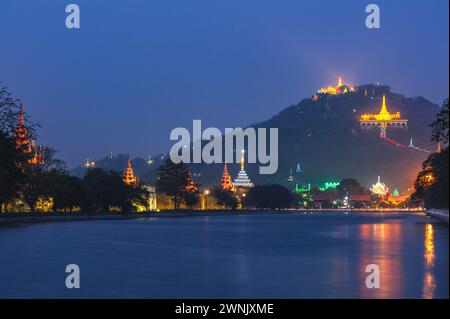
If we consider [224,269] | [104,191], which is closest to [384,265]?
[224,269]

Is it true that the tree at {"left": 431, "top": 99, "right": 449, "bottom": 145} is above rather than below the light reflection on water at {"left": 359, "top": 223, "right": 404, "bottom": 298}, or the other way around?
above

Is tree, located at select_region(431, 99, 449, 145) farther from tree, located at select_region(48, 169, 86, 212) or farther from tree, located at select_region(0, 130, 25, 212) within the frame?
tree, located at select_region(48, 169, 86, 212)

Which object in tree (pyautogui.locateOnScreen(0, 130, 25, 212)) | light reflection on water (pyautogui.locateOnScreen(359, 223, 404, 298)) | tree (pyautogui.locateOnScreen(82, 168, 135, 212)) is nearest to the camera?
light reflection on water (pyautogui.locateOnScreen(359, 223, 404, 298))

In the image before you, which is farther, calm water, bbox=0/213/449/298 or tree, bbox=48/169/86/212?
tree, bbox=48/169/86/212

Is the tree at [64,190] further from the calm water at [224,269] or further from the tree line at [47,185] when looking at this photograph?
the calm water at [224,269]

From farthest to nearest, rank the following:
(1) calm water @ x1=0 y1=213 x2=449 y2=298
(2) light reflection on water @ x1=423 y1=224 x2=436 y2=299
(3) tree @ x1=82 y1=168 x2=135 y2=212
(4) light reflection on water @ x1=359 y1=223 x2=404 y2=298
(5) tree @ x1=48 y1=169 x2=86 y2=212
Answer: (3) tree @ x1=82 y1=168 x2=135 y2=212 < (5) tree @ x1=48 y1=169 x2=86 y2=212 < (1) calm water @ x1=0 y1=213 x2=449 y2=298 < (4) light reflection on water @ x1=359 y1=223 x2=404 y2=298 < (2) light reflection on water @ x1=423 y1=224 x2=436 y2=299

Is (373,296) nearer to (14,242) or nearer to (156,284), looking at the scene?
(156,284)

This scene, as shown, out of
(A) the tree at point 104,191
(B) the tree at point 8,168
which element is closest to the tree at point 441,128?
(B) the tree at point 8,168

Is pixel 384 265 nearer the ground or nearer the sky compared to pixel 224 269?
nearer the sky

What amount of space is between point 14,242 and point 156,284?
30.2 meters

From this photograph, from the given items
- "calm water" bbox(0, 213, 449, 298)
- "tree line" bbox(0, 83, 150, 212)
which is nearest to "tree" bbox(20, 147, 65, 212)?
"tree line" bbox(0, 83, 150, 212)

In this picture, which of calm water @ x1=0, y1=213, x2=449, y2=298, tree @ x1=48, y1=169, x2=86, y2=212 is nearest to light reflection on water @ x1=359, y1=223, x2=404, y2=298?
calm water @ x1=0, y1=213, x2=449, y2=298

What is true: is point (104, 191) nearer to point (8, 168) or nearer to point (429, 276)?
point (8, 168)

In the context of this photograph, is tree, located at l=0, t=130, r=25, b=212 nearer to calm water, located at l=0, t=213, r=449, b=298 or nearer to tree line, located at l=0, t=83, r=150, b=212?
tree line, located at l=0, t=83, r=150, b=212
